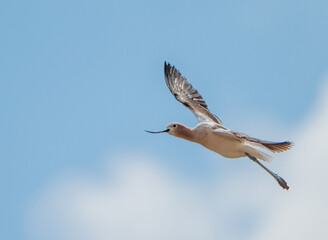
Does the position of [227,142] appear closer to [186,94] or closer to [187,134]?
[187,134]

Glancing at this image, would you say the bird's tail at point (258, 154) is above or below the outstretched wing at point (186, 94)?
below

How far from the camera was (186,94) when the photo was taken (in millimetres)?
16109

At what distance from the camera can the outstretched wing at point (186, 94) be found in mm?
14812

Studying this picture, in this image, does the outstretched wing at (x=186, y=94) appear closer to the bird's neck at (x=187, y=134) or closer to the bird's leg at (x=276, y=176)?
the bird's neck at (x=187, y=134)

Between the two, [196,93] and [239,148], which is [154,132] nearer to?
[239,148]

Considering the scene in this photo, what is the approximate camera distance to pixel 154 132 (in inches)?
529

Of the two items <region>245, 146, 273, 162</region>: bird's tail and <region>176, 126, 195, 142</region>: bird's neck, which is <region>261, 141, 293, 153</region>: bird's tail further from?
<region>176, 126, 195, 142</region>: bird's neck

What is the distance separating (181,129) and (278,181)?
218cm

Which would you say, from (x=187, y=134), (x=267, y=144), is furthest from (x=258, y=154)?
(x=187, y=134)

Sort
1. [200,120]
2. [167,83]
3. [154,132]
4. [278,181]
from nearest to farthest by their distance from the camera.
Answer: [278,181], [154,132], [200,120], [167,83]

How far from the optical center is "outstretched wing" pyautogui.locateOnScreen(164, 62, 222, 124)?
14.8 m

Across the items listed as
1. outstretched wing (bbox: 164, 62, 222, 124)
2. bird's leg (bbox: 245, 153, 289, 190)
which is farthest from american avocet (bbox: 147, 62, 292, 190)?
outstretched wing (bbox: 164, 62, 222, 124)

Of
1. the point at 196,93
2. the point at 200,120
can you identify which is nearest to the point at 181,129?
the point at 200,120

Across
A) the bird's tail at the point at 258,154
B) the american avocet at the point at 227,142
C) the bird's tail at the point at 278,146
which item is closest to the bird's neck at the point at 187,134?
the american avocet at the point at 227,142
